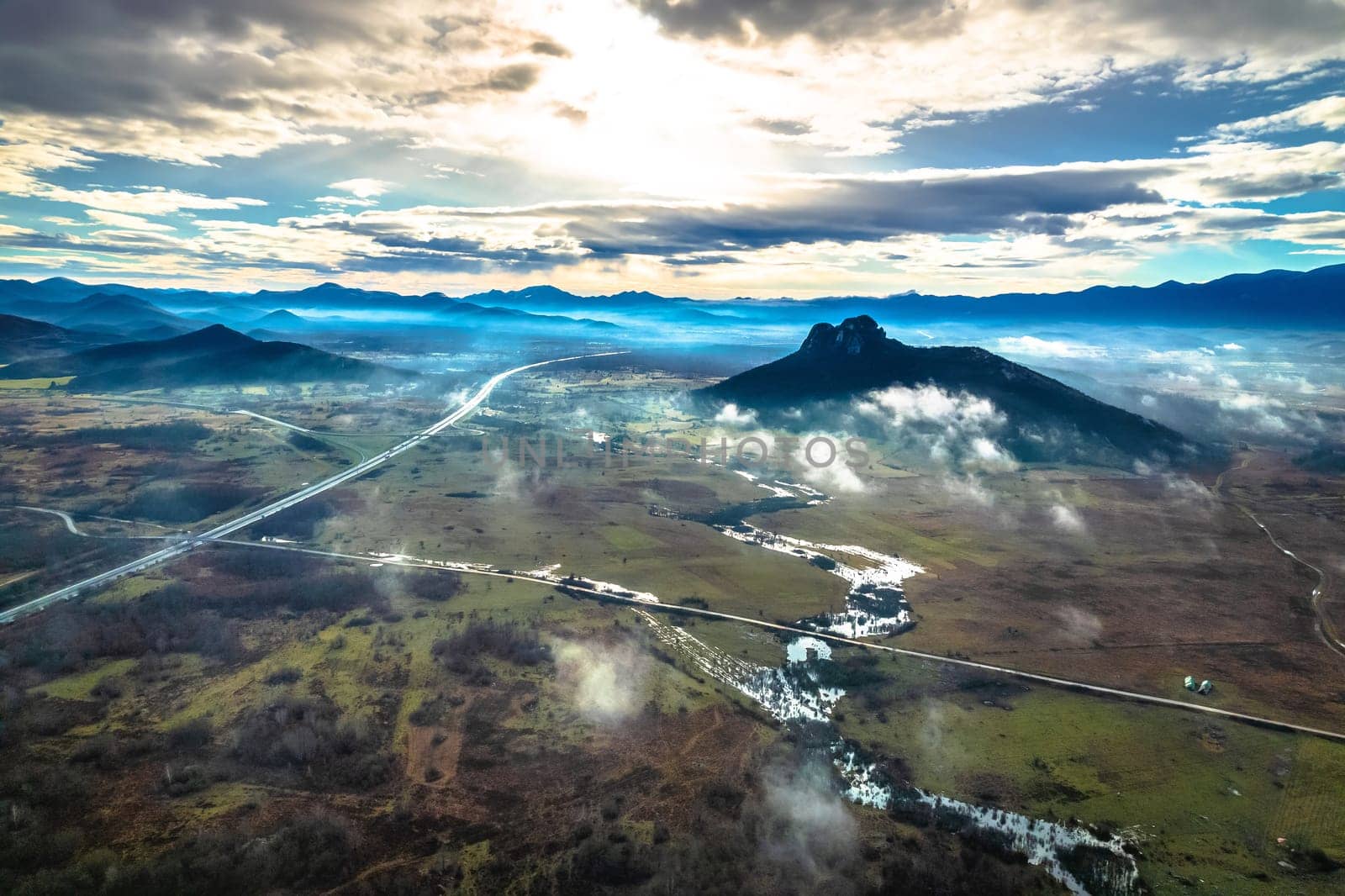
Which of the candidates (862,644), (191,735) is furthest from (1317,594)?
(191,735)

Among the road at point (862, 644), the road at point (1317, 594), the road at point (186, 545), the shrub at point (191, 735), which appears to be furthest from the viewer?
the road at point (186, 545)

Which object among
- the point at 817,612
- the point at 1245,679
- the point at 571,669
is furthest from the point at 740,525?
the point at 1245,679

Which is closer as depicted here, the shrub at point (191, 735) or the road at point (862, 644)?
the shrub at point (191, 735)

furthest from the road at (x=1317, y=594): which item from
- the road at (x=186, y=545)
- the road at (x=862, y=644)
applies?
the road at (x=186, y=545)

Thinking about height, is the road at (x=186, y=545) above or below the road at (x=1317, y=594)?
above

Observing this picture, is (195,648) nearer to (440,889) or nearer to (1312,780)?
(440,889)

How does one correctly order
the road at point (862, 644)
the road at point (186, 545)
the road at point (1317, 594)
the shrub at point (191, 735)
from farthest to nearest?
the road at point (186, 545), the road at point (1317, 594), the road at point (862, 644), the shrub at point (191, 735)

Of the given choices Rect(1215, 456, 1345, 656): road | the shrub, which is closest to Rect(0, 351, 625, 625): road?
the shrub

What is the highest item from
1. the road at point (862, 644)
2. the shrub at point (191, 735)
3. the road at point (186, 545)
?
the road at point (186, 545)

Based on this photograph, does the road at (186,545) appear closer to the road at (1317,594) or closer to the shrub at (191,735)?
the shrub at (191,735)

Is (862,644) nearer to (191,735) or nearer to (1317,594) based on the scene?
(191,735)

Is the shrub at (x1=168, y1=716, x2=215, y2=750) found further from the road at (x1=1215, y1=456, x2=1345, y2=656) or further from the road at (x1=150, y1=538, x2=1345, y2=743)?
the road at (x1=1215, y1=456, x2=1345, y2=656)
